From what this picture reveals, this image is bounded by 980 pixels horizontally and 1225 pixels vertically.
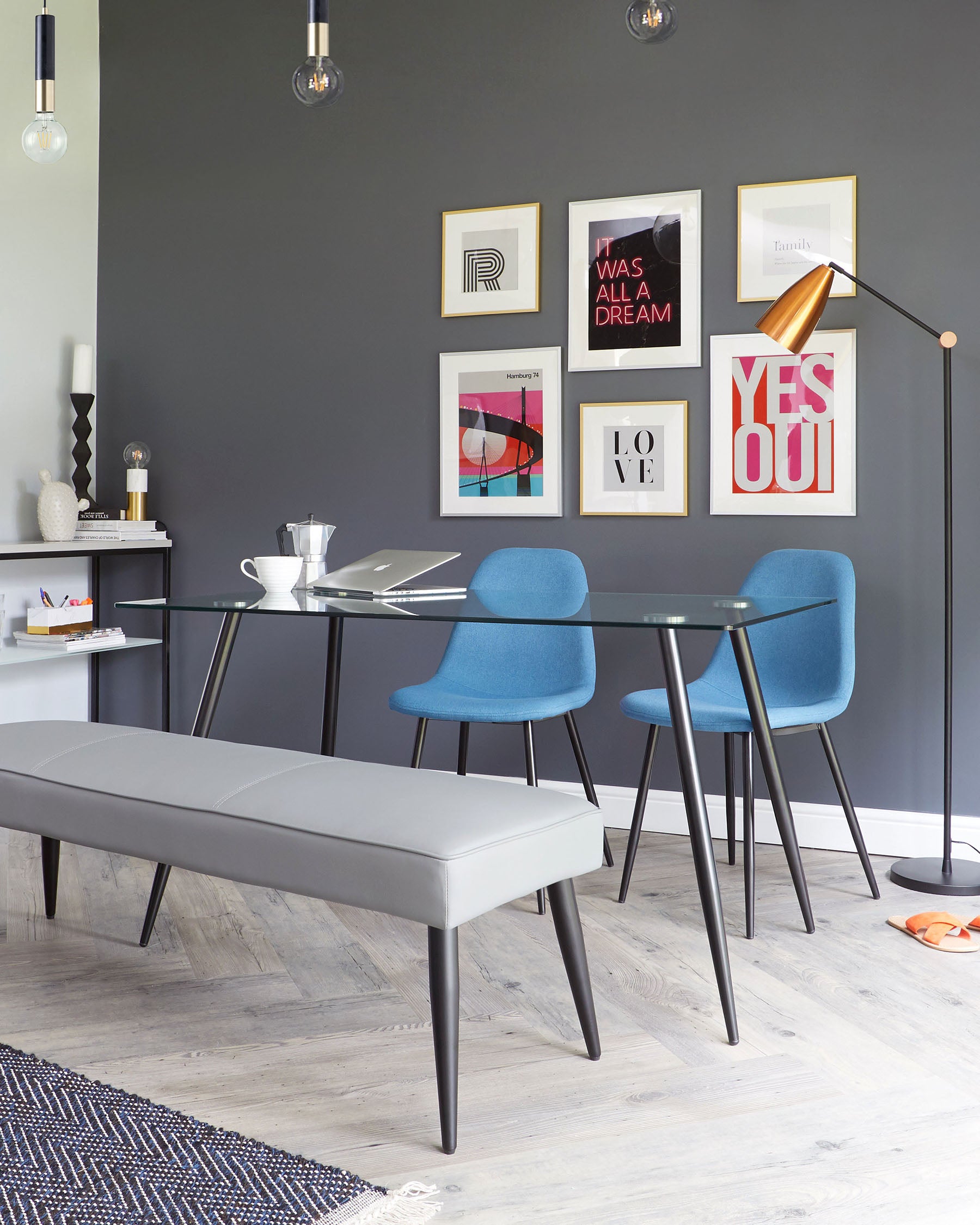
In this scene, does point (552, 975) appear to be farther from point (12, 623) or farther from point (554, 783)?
point (12, 623)

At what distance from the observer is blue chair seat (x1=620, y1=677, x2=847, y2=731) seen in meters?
2.67

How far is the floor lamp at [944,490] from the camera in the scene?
2.86 meters

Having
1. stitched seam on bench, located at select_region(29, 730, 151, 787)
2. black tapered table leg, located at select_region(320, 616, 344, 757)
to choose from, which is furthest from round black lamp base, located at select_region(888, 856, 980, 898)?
stitched seam on bench, located at select_region(29, 730, 151, 787)

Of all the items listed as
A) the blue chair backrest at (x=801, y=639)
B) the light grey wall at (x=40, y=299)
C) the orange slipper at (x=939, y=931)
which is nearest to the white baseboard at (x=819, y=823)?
the blue chair backrest at (x=801, y=639)

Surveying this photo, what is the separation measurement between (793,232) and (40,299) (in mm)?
2573

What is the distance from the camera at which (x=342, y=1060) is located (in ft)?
6.47

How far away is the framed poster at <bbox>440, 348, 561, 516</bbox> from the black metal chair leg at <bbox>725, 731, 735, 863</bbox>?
0.98 m

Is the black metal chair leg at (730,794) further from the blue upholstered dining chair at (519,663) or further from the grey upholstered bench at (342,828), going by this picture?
the grey upholstered bench at (342,828)

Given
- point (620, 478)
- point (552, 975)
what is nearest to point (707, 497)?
point (620, 478)

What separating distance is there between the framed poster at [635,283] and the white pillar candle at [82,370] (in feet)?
5.75

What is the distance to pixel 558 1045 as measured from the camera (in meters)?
2.03

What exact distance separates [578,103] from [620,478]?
118cm

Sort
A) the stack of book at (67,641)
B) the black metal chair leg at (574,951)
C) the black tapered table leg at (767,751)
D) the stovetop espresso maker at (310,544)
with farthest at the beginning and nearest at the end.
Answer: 1. the stack of book at (67,641)
2. the stovetop espresso maker at (310,544)
3. the black tapered table leg at (767,751)
4. the black metal chair leg at (574,951)

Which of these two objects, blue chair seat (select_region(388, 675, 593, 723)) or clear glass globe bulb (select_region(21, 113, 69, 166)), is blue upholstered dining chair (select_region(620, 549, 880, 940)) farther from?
clear glass globe bulb (select_region(21, 113, 69, 166))
